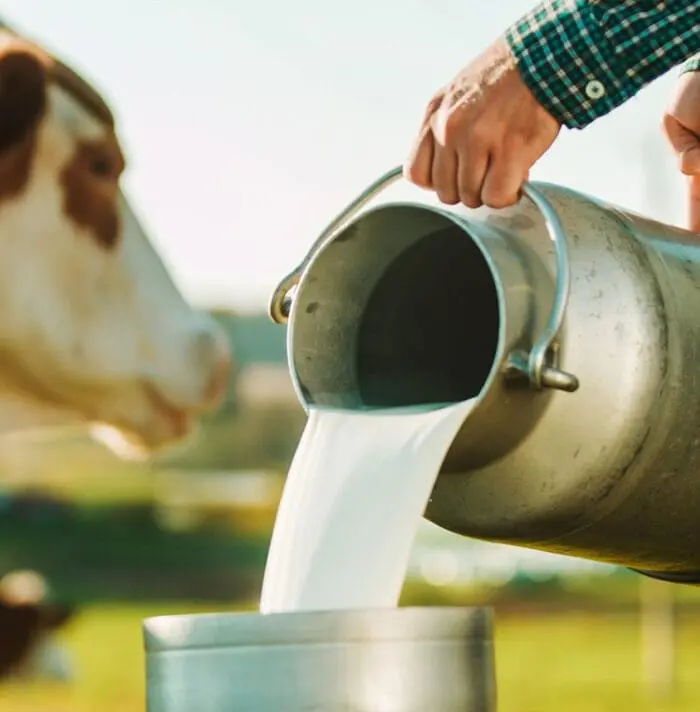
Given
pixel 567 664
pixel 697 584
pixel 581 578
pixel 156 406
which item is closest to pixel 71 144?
pixel 156 406

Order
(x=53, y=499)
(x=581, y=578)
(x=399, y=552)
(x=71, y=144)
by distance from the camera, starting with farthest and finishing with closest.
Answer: (x=581, y=578), (x=53, y=499), (x=71, y=144), (x=399, y=552)

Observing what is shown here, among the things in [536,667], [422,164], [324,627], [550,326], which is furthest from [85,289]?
[324,627]

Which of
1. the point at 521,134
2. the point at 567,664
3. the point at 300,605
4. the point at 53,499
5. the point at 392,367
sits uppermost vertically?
the point at 53,499

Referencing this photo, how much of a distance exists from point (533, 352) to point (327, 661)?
0.20 meters

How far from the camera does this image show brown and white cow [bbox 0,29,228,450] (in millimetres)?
4301

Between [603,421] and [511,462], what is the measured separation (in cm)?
5

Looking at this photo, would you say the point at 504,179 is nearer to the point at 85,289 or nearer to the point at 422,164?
the point at 422,164

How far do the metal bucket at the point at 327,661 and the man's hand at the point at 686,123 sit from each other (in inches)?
19.7

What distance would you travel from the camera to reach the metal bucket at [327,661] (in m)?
0.71

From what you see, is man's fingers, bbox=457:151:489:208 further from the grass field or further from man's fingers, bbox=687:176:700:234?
the grass field

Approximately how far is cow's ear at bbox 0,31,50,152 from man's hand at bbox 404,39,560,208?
9.53ft

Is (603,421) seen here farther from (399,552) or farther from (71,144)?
(71,144)

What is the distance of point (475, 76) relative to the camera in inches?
37.4

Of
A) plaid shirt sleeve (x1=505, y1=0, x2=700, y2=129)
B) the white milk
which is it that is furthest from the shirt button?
the white milk
